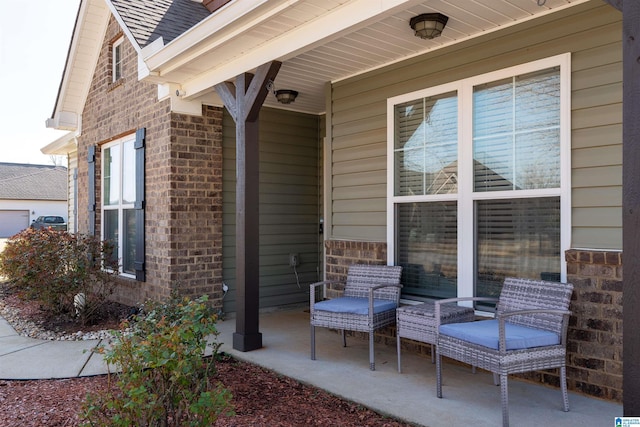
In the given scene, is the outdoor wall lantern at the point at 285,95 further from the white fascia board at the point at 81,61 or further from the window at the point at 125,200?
the white fascia board at the point at 81,61

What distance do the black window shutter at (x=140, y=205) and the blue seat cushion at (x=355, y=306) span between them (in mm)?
2892

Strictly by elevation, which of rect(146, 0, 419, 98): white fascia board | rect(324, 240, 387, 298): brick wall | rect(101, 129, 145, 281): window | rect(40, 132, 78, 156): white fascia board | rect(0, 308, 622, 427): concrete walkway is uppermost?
rect(40, 132, 78, 156): white fascia board

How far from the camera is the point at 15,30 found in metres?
16.8

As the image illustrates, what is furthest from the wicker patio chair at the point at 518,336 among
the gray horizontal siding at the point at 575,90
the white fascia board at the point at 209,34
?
the white fascia board at the point at 209,34

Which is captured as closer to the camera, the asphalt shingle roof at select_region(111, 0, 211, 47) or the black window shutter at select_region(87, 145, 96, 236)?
the asphalt shingle roof at select_region(111, 0, 211, 47)

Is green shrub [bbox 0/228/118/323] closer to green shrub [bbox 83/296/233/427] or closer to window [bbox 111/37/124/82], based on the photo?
window [bbox 111/37/124/82]

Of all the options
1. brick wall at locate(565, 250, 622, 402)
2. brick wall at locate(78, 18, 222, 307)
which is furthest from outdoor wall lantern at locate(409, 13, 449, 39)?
brick wall at locate(78, 18, 222, 307)

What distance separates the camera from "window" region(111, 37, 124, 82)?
7061 mm

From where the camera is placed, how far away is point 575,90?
11.0ft

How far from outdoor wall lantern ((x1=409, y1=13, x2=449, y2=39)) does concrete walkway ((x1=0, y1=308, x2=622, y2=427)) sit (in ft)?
8.41

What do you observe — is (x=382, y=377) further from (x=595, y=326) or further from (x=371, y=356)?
(x=595, y=326)

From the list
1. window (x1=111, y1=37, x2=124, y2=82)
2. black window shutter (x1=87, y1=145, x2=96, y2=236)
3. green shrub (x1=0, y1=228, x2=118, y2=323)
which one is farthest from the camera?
black window shutter (x1=87, y1=145, x2=96, y2=236)

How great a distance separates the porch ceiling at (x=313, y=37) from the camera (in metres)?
3.44

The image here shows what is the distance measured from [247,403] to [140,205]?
3.61m
